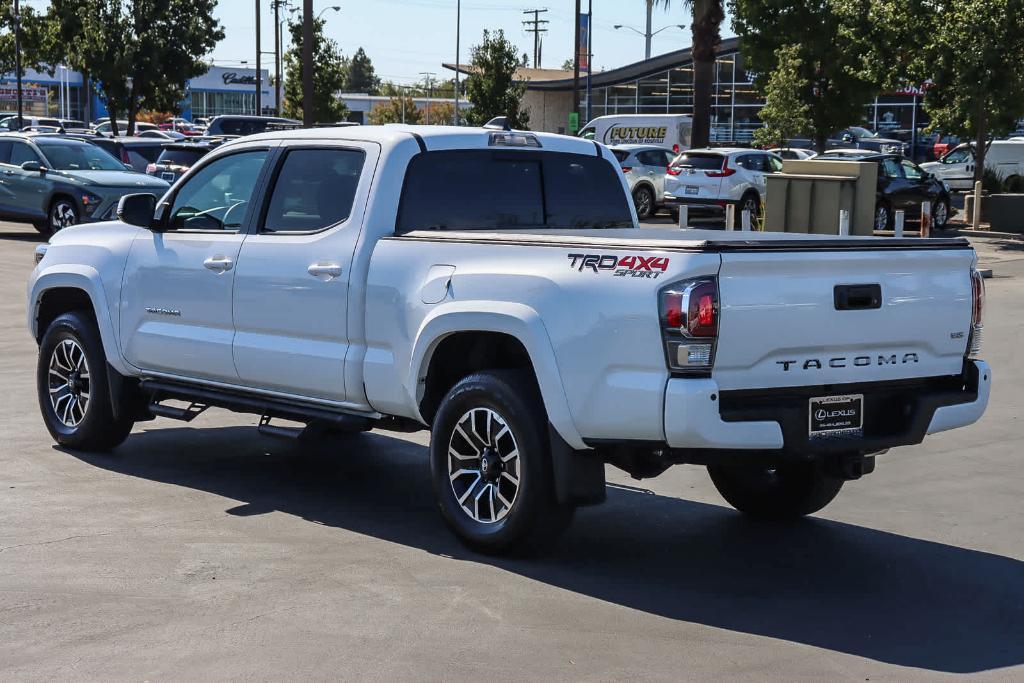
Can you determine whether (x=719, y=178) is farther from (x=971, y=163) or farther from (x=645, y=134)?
(x=971, y=163)

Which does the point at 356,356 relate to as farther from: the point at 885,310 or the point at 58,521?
the point at 885,310


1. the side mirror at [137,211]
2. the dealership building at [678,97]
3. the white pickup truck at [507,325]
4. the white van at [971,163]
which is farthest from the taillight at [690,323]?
the dealership building at [678,97]

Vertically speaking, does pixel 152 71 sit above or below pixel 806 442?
above

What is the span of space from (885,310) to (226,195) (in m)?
3.79

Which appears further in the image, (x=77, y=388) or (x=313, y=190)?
(x=77, y=388)

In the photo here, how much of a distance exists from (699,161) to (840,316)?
26.4m

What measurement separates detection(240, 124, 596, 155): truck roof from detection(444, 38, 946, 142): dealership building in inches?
2387

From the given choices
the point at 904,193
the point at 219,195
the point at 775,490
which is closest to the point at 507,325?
the point at 775,490

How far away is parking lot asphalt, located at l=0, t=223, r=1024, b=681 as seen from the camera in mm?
5039

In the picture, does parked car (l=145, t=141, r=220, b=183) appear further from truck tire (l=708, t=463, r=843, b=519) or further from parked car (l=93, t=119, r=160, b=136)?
parked car (l=93, t=119, r=160, b=136)

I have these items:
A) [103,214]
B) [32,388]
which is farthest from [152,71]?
[32,388]

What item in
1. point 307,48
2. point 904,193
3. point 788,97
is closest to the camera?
point 904,193

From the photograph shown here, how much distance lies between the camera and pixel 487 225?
24.2ft

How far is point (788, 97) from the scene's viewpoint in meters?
42.9
